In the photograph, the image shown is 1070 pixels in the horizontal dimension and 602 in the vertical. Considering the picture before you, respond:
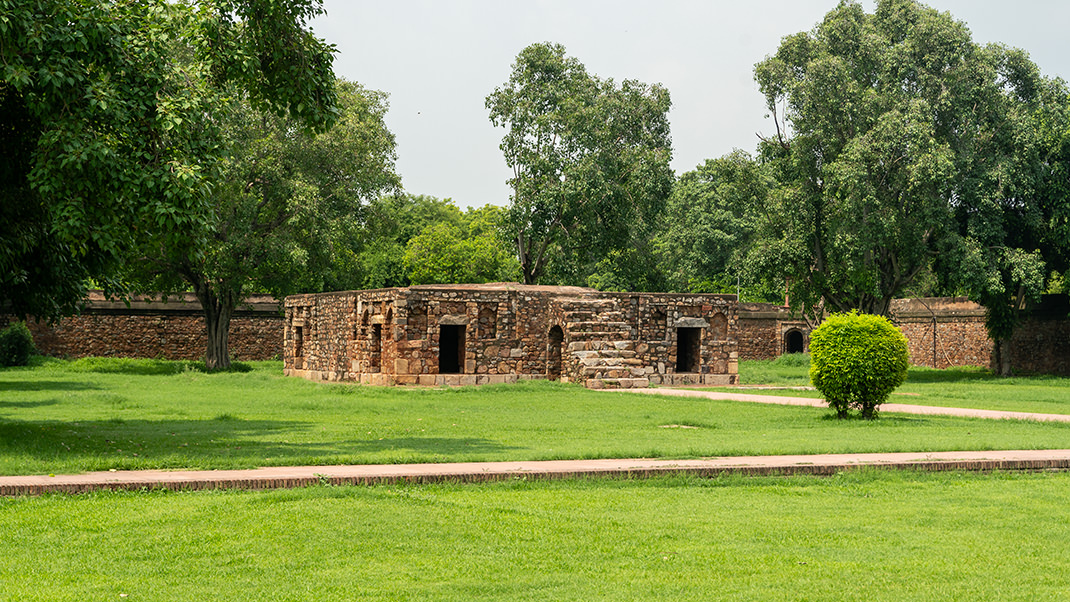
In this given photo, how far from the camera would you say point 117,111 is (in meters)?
11.1

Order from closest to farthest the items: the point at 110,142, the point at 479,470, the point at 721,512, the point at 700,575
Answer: the point at 700,575, the point at 721,512, the point at 479,470, the point at 110,142

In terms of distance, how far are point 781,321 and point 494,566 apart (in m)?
48.2

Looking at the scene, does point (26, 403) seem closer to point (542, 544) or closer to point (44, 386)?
point (44, 386)

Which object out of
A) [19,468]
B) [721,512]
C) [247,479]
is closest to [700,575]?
[721,512]

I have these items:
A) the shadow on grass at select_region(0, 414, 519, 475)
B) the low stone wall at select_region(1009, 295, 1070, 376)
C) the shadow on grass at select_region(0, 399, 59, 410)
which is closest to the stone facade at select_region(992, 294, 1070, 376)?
the low stone wall at select_region(1009, 295, 1070, 376)

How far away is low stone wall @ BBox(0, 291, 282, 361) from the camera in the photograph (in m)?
41.0

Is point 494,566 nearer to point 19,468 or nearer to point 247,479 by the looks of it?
point 247,479

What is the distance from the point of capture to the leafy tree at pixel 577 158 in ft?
131

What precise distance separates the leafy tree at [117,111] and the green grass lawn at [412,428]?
226cm

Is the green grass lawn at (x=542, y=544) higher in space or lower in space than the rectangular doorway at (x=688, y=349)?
lower

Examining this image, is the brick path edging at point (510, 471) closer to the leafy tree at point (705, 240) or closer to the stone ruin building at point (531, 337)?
the stone ruin building at point (531, 337)

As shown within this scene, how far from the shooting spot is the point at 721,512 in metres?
8.41

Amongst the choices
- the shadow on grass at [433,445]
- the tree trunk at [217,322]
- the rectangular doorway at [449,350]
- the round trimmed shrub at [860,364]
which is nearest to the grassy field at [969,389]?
the round trimmed shrub at [860,364]

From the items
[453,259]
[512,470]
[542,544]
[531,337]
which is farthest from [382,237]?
[542,544]
